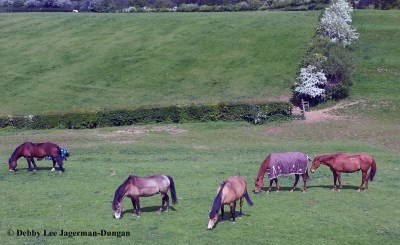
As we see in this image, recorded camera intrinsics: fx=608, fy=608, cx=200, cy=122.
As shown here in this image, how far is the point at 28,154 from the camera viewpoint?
32625 millimetres

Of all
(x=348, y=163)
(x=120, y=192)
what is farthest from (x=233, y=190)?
(x=348, y=163)

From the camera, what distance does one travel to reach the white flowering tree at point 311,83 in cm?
5556

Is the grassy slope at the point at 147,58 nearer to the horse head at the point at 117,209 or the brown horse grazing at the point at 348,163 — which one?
the brown horse grazing at the point at 348,163

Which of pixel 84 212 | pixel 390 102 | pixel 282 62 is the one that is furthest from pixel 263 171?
pixel 282 62

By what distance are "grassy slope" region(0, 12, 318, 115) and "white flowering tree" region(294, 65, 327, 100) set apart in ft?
7.15

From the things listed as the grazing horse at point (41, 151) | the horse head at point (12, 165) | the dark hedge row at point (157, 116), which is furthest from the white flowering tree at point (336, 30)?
the horse head at point (12, 165)

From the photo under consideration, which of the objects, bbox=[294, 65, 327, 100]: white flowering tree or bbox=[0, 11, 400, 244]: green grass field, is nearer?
bbox=[0, 11, 400, 244]: green grass field

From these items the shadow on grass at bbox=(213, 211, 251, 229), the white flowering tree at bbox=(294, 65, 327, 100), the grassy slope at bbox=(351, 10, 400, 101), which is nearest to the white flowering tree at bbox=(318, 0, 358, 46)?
the grassy slope at bbox=(351, 10, 400, 101)

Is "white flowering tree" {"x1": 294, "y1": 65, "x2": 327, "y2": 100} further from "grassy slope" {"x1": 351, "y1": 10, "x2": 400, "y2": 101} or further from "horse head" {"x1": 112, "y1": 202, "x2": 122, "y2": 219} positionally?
"horse head" {"x1": 112, "y1": 202, "x2": 122, "y2": 219}

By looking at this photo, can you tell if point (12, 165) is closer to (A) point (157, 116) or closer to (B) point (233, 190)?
(B) point (233, 190)

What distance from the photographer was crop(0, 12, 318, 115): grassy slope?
61.5 meters

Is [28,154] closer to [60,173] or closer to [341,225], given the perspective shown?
[60,173]

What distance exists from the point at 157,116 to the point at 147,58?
22.9 m

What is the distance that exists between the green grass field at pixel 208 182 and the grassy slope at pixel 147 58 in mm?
10701
